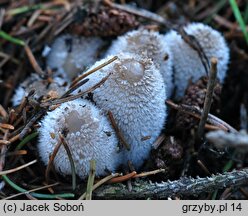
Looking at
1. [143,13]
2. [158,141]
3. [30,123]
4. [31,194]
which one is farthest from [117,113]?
[143,13]

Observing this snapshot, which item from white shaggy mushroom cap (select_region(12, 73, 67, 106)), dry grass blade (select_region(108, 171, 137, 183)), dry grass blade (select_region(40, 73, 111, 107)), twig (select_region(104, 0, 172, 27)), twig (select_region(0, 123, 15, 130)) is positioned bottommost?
dry grass blade (select_region(108, 171, 137, 183))

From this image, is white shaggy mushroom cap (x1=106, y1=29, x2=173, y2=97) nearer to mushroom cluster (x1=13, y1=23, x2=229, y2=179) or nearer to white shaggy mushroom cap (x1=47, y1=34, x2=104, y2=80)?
mushroom cluster (x1=13, y1=23, x2=229, y2=179)

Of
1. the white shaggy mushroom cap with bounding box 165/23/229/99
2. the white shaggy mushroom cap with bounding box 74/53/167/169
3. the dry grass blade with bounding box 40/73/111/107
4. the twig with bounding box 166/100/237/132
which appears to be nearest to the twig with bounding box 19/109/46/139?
the dry grass blade with bounding box 40/73/111/107

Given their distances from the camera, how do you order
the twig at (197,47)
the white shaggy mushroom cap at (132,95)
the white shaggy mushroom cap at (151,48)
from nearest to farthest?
the white shaggy mushroom cap at (132,95), the white shaggy mushroom cap at (151,48), the twig at (197,47)

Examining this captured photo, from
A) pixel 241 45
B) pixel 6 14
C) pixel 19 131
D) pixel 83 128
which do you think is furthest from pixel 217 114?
pixel 6 14

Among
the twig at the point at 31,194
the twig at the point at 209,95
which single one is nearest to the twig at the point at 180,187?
the twig at the point at 31,194

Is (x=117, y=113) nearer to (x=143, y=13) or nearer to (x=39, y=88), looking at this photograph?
(x=39, y=88)

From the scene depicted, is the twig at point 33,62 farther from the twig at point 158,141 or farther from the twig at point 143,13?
the twig at point 158,141
